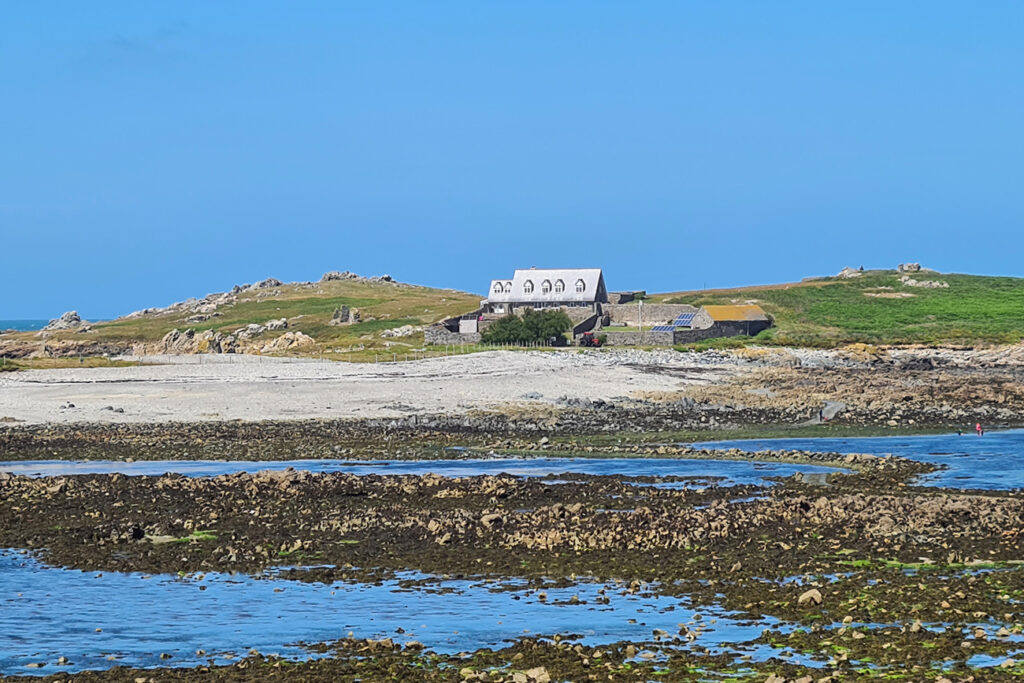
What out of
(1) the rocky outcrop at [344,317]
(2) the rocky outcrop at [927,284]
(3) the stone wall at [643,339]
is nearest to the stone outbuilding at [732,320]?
(3) the stone wall at [643,339]

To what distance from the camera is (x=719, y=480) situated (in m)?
29.8

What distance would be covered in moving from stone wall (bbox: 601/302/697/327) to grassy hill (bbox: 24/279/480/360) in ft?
60.6

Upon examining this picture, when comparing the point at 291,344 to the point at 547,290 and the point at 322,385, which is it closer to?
the point at 547,290

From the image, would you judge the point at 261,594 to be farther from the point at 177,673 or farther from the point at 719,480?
the point at 719,480

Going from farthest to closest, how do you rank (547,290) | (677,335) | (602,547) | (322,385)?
(547,290), (677,335), (322,385), (602,547)

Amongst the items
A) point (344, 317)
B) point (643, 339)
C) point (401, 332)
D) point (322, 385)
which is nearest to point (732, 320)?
point (643, 339)

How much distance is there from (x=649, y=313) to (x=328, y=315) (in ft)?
131

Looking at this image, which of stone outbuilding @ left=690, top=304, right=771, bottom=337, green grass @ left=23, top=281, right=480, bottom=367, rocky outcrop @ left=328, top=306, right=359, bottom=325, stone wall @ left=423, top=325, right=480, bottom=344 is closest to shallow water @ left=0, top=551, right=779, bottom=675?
green grass @ left=23, top=281, right=480, bottom=367

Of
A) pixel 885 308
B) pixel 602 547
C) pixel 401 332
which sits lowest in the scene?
pixel 602 547

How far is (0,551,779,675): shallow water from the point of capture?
15.3 meters

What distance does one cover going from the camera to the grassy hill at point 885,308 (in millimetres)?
110688

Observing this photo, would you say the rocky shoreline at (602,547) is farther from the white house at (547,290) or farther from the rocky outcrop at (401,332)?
the white house at (547,290)

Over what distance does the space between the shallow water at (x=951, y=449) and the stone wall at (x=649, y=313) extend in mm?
70928

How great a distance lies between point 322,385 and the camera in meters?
59.4
